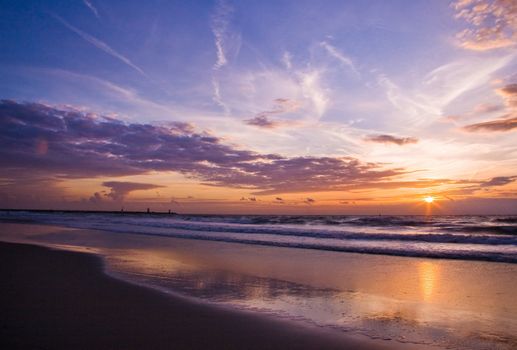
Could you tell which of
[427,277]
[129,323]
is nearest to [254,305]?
[129,323]

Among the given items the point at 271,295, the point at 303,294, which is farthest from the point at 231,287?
the point at 303,294

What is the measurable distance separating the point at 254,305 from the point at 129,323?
2467 millimetres

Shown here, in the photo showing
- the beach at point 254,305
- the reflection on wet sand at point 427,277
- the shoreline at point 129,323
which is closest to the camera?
the shoreline at point 129,323

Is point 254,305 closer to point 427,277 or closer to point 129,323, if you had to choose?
point 129,323

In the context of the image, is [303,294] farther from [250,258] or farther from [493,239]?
[493,239]

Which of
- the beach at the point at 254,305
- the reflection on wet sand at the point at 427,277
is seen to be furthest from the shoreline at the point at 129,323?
the reflection on wet sand at the point at 427,277

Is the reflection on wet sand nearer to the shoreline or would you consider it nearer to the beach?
the beach

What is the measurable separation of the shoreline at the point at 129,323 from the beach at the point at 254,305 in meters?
0.02

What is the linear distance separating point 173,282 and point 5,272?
4377 mm

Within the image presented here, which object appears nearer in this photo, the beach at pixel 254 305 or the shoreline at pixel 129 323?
the shoreline at pixel 129 323

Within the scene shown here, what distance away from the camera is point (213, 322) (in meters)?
6.25

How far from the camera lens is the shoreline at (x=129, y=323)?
5148mm

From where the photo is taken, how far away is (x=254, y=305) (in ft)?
24.5

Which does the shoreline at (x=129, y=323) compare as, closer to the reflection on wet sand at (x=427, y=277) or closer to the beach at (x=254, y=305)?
the beach at (x=254, y=305)
